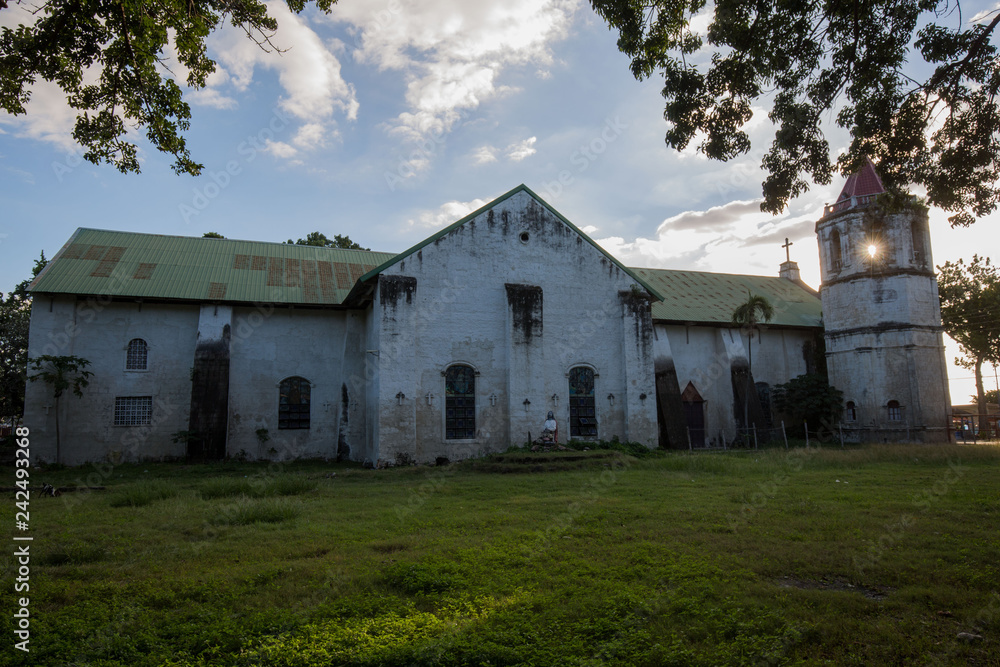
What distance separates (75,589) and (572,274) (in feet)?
→ 61.8

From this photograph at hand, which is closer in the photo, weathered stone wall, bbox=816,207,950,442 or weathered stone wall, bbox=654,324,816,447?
weathered stone wall, bbox=816,207,950,442

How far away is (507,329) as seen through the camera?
2142cm

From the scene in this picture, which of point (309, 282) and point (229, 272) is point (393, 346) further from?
point (229, 272)

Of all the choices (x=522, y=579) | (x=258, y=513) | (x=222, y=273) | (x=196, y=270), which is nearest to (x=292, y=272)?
(x=222, y=273)

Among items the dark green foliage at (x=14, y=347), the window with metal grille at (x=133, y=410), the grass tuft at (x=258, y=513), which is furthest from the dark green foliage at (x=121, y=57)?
the dark green foliage at (x=14, y=347)

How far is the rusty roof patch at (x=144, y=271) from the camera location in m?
22.3

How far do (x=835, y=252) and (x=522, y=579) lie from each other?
28274mm

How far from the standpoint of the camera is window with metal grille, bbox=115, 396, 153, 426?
69.5 feet

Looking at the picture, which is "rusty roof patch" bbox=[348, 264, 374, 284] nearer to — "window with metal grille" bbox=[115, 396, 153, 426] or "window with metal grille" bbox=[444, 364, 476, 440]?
"window with metal grille" bbox=[444, 364, 476, 440]

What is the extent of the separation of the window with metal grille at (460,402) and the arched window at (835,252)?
1918cm

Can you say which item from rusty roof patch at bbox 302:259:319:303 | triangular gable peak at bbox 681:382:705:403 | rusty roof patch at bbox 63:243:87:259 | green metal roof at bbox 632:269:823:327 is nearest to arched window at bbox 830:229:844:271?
green metal roof at bbox 632:269:823:327

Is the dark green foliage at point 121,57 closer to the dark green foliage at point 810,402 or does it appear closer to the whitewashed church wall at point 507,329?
the whitewashed church wall at point 507,329

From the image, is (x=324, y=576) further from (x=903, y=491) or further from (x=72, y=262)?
(x=72, y=262)

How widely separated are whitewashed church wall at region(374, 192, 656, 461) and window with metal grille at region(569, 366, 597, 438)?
275mm
